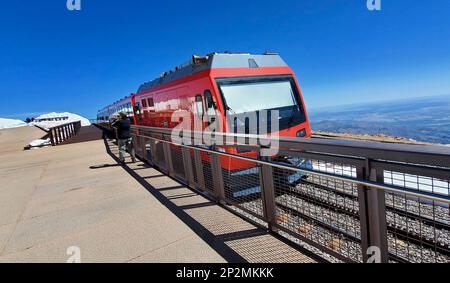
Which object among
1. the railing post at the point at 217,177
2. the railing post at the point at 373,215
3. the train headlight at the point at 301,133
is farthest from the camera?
the train headlight at the point at 301,133

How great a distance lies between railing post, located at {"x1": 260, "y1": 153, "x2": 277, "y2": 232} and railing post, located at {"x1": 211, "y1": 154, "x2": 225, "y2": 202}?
103 cm

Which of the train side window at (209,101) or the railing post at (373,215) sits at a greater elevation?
the train side window at (209,101)

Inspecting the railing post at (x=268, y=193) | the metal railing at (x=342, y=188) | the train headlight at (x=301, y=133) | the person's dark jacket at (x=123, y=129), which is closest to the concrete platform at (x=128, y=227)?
the railing post at (x=268, y=193)

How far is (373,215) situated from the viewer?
2100mm

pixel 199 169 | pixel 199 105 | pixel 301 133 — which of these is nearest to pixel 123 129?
pixel 199 105

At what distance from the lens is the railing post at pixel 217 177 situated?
13.9 feet

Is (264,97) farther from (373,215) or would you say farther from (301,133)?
(373,215)

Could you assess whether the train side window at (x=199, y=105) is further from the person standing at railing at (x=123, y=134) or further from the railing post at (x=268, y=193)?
the railing post at (x=268, y=193)

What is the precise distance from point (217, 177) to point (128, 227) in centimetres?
146

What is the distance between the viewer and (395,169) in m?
1.85

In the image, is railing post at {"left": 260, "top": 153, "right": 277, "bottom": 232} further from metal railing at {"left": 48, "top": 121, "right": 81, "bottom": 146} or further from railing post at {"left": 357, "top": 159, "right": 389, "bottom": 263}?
metal railing at {"left": 48, "top": 121, "right": 81, "bottom": 146}

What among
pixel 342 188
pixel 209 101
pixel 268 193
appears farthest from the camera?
pixel 209 101
